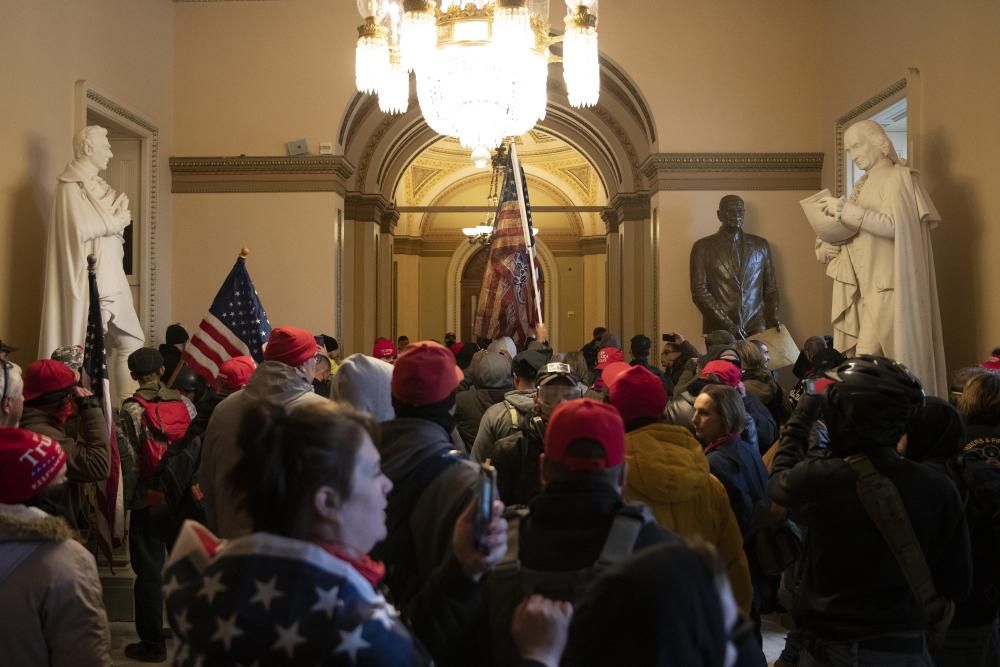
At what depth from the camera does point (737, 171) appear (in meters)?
11.3

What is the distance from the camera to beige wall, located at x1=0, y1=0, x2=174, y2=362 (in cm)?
846

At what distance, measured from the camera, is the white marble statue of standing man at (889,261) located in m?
7.90

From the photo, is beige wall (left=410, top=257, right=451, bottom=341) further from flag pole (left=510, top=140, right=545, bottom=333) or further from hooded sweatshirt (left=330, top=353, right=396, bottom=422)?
hooded sweatshirt (left=330, top=353, right=396, bottom=422)

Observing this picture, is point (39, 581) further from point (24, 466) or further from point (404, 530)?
point (404, 530)

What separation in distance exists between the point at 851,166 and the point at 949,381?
10.1 ft

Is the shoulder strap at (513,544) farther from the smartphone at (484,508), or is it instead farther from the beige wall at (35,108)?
the beige wall at (35,108)

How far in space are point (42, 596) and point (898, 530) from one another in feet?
7.09

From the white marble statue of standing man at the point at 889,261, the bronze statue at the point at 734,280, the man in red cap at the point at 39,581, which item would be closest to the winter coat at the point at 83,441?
the man in red cap at the point at 39,581

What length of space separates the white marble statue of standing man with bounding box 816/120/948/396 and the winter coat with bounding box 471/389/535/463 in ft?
15.2

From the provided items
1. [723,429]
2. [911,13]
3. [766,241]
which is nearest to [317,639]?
[723,429]

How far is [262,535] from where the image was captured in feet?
5.09

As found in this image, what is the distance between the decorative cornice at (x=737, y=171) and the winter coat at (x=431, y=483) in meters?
9.28

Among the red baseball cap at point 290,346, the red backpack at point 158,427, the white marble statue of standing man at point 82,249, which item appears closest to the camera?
the red baseball cap at point 290,346

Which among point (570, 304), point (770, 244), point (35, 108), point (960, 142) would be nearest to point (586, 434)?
point (960, 142)
